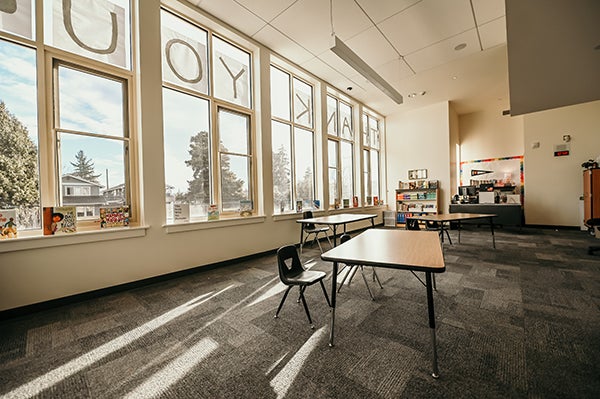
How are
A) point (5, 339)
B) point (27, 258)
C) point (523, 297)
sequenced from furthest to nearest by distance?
point (523, 297)
point (27, 258)
point (5, 339)

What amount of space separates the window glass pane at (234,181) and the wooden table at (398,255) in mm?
2517

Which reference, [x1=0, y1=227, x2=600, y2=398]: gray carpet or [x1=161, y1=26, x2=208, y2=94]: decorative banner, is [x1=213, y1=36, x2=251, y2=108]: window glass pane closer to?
[x1=161, y1=26, x2=208, y2=94]: decorative banner

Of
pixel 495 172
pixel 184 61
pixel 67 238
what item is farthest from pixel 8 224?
pixel 495 172

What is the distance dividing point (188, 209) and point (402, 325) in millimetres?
2979

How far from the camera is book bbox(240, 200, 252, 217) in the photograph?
430 cm

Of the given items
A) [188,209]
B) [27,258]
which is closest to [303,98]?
[188,209]

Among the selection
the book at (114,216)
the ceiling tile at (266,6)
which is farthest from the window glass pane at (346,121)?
the book at (114,216)

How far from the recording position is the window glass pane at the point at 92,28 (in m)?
2.68


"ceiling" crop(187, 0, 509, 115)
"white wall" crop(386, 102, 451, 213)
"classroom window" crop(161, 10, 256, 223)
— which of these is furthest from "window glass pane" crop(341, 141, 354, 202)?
"classroom window" crop(161, 10, 256, 223)

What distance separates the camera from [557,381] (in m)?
1.41

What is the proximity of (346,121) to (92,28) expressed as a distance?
5686 mm

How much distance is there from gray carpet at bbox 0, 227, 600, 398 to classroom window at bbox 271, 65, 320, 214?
101 inches

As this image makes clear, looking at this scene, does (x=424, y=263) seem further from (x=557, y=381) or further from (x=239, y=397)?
(x=239, y=397)

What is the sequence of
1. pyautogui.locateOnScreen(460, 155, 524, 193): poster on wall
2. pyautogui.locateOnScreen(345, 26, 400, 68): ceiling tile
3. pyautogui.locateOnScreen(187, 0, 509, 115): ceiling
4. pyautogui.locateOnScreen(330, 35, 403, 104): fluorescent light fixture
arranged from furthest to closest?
pyautogui.locateOnScreen(460, 155, 524, 193): poster on wall
pyautogui.locateOnScreen(345, 26, 400, 68): ceiling tile
pyautogui.locateOnScreen(187, 0, 509, 115): ceiling
pyautogui.locateOnScreen(330, 35, 403, 104): fluorescent light fixture
